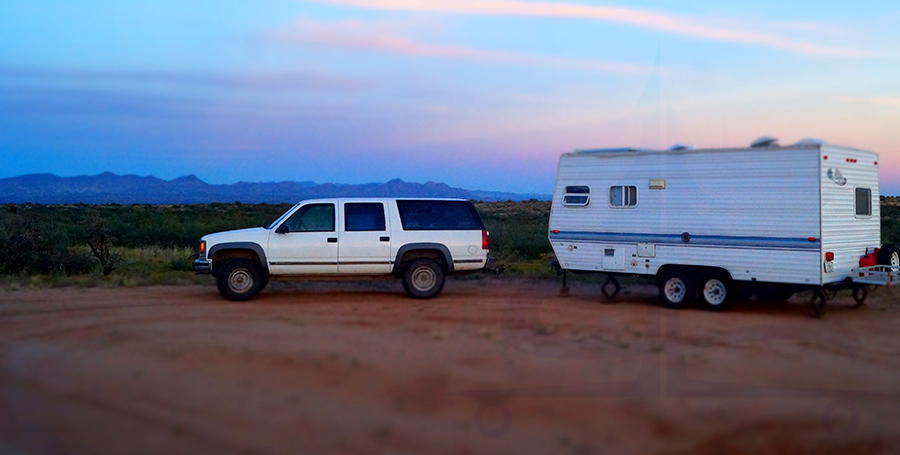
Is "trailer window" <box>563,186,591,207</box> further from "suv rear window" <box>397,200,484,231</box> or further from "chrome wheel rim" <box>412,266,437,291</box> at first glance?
"chrome wheel rim" <box>412,266,437,291</box>

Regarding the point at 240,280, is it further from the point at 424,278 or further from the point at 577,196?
the point at 577,196

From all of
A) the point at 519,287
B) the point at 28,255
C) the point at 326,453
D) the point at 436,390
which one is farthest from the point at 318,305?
A: the point at 28,255

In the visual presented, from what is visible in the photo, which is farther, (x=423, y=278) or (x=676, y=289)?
(x=423, y=278)

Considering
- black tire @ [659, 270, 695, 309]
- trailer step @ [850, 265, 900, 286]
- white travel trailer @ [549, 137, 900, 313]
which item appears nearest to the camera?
white travel trailer @ [549, 137, 900, 313]

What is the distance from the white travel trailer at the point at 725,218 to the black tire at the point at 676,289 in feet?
0.06

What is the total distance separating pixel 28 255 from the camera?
766 inches

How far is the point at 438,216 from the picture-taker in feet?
48.7

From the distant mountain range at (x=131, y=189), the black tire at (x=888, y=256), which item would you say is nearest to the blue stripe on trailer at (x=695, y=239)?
the black tire at (x=888, y=256)

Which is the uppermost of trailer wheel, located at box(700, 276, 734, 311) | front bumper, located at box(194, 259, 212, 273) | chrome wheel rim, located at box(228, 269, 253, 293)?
front bumper, located at box(194, 259, 212, 273)

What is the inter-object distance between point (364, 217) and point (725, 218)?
637 cm

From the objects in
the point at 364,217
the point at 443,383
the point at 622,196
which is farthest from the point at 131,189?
the point at 443,383

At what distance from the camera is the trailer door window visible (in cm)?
1324

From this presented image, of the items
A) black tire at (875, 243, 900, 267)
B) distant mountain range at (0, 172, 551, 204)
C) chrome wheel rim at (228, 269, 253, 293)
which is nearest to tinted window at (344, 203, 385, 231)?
chrome wheel rim at (228, 269, 253, 293)

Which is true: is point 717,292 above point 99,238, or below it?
below
